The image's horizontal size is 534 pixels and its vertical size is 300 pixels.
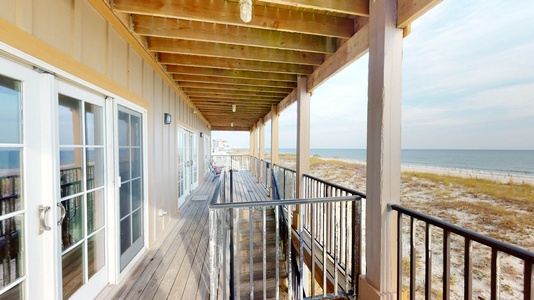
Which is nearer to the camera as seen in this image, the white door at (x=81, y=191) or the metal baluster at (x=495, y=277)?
the metal baluster at (x=495, y=277)

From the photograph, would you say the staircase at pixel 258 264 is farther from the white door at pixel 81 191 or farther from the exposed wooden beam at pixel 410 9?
the exposed wooden beam at pixel 410 9

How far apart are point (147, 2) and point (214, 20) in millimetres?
623

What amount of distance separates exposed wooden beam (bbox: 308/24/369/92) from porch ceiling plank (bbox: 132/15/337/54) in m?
0.17

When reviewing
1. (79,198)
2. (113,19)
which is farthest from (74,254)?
(113,19)

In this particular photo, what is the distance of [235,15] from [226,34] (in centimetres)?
40

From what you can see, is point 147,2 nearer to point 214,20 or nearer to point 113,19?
point 113,19

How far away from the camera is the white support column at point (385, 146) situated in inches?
63.0

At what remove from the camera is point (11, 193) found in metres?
1.18

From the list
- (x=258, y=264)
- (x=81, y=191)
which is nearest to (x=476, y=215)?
(x=258, y=264)

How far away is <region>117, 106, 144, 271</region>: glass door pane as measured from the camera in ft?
7.23

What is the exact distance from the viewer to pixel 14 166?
→ 119cm

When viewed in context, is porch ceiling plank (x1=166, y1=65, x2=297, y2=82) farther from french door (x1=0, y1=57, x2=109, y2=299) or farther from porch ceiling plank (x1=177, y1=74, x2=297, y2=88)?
french door (x1=0, y1=57, x2=109, y2=299)

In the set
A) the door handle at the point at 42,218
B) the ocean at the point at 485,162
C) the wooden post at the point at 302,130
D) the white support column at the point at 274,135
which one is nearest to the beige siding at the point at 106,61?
the door handle at the point at 42,218

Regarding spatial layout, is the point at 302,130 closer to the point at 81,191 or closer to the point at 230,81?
the point at 230,81
